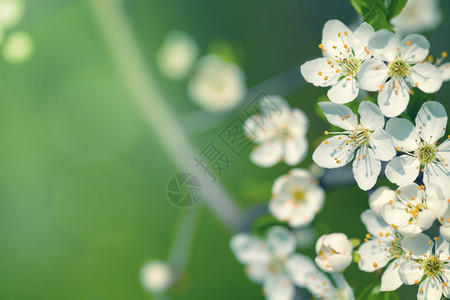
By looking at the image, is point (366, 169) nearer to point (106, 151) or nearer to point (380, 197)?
point (380, 197)

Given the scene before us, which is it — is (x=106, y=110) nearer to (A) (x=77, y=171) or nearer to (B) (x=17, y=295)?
(A) (x=77, y=171)

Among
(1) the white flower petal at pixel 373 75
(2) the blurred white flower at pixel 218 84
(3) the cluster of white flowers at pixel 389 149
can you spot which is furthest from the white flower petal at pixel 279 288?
(2) the blurred white flower at pixel 218 84

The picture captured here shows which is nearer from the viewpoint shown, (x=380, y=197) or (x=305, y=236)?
(x=380, y=197)

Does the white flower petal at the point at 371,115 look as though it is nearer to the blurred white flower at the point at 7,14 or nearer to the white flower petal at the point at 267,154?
the white flower petal at the point at 267,154

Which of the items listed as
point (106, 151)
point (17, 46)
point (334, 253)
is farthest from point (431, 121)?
point (106, 151)

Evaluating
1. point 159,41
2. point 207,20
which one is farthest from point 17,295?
point 207,20
